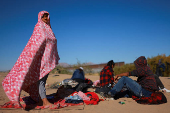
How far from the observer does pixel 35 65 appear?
350 centimetres

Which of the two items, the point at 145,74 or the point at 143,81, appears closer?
the point at 145,74

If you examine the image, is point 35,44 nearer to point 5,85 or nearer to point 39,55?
point 39,55

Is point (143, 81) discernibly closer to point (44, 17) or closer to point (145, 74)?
point (145, 74)

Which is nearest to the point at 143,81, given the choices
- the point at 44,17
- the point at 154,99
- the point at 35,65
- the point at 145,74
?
the point at 145,74

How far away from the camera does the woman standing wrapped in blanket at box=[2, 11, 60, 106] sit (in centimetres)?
322

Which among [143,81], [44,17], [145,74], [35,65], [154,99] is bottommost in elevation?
[154,99]

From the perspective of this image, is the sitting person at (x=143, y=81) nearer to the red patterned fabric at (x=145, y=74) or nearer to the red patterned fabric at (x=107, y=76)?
the red patterned fabric at (x=145, y=74)

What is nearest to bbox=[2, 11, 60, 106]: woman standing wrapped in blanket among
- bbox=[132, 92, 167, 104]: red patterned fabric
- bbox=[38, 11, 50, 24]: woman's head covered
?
bbox=[38, 11, 50, 24]: woman's head covered

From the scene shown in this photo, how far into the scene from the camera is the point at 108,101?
14.1ft

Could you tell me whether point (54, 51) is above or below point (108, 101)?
above

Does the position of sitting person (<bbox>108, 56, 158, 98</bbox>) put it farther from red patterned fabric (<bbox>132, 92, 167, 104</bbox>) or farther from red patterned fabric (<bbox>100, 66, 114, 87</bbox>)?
red patterned fabric (<bbox>100, 66, 114, 87</bbox>)

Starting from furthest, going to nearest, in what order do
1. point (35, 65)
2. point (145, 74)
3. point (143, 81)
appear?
point (143, 81) < point (145, 74) < point (35, 65)

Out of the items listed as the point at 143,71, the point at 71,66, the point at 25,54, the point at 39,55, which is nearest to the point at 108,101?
the point at 143,71

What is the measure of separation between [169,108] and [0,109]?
169 inches
